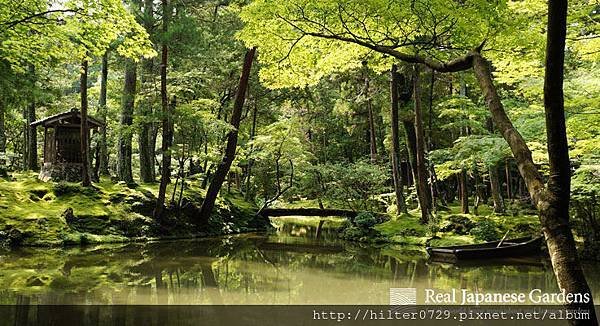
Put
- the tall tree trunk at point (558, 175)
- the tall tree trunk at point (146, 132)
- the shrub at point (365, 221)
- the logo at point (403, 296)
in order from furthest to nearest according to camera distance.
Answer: the shrub at point (365, 221)
the tall tree trunk at point (146, 132)
the logo at point (403, 296)
the tall tree trunk at point (558, 175)

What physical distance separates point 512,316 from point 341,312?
2.76 m

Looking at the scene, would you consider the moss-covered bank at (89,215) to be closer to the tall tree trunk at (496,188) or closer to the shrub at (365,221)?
the shrub at (365,221)

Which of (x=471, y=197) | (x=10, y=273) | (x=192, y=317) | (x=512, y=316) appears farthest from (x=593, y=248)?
(x=471, y=197)

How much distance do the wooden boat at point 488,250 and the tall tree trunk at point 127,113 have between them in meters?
11.7

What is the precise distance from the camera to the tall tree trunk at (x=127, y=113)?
17172mm

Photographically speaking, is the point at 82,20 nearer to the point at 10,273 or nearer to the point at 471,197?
the point at 10,273

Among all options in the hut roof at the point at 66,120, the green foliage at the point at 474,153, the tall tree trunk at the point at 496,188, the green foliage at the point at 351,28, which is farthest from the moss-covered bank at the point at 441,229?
the hut roof at the point at 66,120

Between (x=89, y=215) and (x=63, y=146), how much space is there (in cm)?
426

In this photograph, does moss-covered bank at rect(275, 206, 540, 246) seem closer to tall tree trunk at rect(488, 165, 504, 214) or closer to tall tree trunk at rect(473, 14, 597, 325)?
tall tree trunk at rect(488, 165, 504, 214)

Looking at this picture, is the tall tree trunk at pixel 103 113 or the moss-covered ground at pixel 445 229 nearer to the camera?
the moss-covered ground at pixel 445 229

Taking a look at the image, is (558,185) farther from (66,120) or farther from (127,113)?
(66,120)

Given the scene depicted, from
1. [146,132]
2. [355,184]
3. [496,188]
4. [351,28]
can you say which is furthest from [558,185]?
[355,184]

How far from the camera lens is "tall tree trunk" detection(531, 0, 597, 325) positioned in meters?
3.42

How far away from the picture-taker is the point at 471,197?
29656 millimetres
